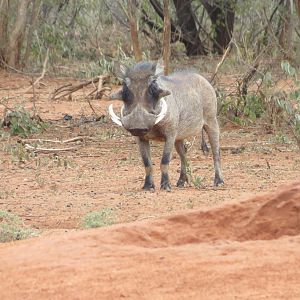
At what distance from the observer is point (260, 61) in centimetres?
1556

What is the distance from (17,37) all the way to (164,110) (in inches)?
470

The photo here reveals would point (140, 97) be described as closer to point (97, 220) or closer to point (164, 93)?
point (164, 93)

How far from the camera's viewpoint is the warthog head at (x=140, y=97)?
10.5m

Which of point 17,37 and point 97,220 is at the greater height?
point 97,220

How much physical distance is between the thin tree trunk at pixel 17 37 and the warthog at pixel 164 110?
10315 millimetres

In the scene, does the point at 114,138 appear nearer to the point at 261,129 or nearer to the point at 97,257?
the point at 261,129

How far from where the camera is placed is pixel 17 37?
22172 mm

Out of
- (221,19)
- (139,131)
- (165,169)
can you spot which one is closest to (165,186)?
(165,169)

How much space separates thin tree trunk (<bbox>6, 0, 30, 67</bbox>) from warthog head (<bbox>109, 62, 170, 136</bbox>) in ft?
37.2

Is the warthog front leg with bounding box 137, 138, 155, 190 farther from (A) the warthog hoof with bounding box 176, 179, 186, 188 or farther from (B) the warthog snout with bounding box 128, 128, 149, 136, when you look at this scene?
(A) the warthog hoof with bounding box 176, 179, 186, 188

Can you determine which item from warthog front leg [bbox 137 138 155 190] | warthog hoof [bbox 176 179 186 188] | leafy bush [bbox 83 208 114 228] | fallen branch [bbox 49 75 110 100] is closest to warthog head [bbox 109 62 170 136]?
warthog front leg [bbox 137 138 155 190]

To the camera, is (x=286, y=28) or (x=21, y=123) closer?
(x=21, y=123)

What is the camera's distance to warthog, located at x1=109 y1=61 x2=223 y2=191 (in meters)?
10.6

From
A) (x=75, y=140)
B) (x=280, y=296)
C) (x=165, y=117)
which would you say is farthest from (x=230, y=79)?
(x=280, y=296)
